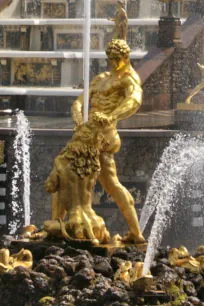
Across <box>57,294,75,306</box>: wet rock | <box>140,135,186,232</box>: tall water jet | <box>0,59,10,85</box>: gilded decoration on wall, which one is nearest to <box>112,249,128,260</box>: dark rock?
<box>57,294,75,306</box>: wet rock

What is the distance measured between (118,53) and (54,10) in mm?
20053

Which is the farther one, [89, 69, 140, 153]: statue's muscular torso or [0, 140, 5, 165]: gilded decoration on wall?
[0, 140, 5, 165]: gilded decoration on wall

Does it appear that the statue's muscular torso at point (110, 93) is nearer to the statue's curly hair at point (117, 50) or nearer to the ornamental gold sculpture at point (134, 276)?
the statue's curly hair at point (117, 50)

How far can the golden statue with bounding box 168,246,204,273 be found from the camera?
89.8 feet

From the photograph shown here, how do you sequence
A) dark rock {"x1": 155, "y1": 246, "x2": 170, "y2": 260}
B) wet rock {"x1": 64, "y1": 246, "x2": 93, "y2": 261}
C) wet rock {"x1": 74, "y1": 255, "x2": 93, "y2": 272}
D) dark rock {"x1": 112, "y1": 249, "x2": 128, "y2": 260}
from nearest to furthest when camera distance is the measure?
wet rock {"x1": 74, "y1": 255, "x2": 93, "y2": 272}
wet rock {"x1": 64, "y1": 246, "x2": 93, "y2": 261}
dark rock {"x1": 112, "y1": 249, "x2": 128, "y2": 260}
dark rock {"x1": 155, "y1": 246, "x2": 170, "y2": 260}

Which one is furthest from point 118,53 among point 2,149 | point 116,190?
point 2,149

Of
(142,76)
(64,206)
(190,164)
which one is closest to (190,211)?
(190,164)

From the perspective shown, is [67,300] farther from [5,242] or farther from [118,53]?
[118,53]

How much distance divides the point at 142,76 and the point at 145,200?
575 cm

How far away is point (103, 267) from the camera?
88.4 ft

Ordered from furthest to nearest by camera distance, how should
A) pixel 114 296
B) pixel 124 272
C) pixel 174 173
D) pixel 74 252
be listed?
pixel 174 173, pixel 74 252, pixel 124 272, pixel 114 296

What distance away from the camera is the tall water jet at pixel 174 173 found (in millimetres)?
34875

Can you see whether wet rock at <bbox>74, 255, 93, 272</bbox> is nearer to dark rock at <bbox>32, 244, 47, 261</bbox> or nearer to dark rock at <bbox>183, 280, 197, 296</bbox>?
dark rock at <bbox>32, 244, 47, 261</bbox>

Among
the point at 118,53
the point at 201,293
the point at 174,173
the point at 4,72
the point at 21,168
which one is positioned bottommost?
the point at 4,72
